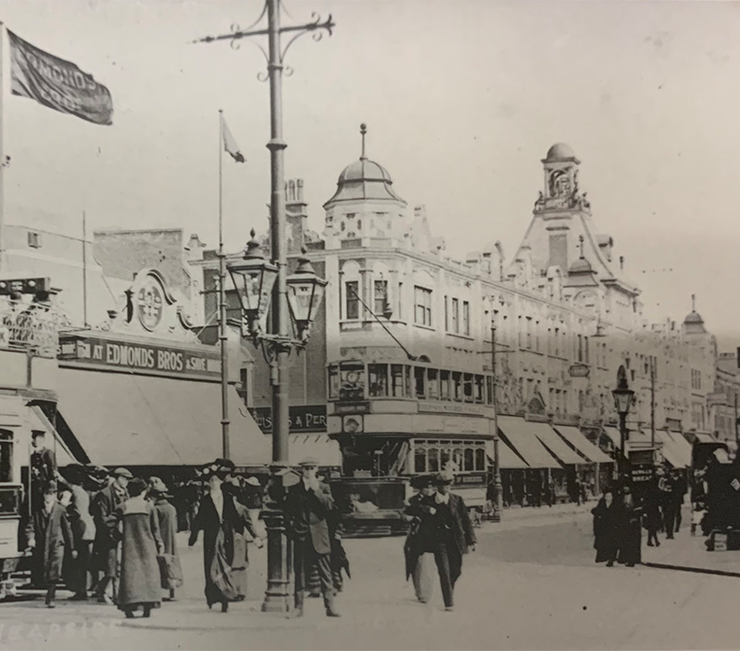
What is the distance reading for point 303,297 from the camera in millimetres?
6879

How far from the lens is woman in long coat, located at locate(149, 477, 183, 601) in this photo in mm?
7094

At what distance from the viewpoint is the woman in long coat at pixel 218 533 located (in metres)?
7.05

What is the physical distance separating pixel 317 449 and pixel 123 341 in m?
1.31

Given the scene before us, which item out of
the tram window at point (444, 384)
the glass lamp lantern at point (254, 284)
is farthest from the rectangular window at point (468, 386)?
the glass lamp lantern at point (254, 284)

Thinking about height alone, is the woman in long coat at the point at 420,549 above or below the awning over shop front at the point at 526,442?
below

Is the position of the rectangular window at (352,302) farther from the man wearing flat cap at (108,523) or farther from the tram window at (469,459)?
the man wearing flat cap at (108,523)

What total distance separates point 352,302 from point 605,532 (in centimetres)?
204

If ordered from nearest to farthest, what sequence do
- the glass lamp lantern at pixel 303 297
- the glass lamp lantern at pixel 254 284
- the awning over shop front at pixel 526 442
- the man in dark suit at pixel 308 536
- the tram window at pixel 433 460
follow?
1. the glass lamp lantern at pixel 254 284
2. the glass lamp lantern at pixel 303 297
3. the man in dark suit at pixel 308 536
4. the tram window at pixel 433 460
5. the awning over shop front at pixel 526 442

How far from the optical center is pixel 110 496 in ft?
23.4

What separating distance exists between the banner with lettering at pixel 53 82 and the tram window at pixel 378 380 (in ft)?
7.19

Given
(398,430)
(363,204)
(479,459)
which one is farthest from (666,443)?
(363,204)

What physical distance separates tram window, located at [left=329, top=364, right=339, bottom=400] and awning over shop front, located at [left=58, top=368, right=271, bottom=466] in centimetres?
47

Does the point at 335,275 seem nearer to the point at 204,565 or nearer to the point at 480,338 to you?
the point at 480,338

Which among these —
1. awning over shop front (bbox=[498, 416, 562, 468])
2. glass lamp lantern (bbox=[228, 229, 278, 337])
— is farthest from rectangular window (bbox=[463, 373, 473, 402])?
glass lamp lantern (bbox=[228, 229, 278, 337])
